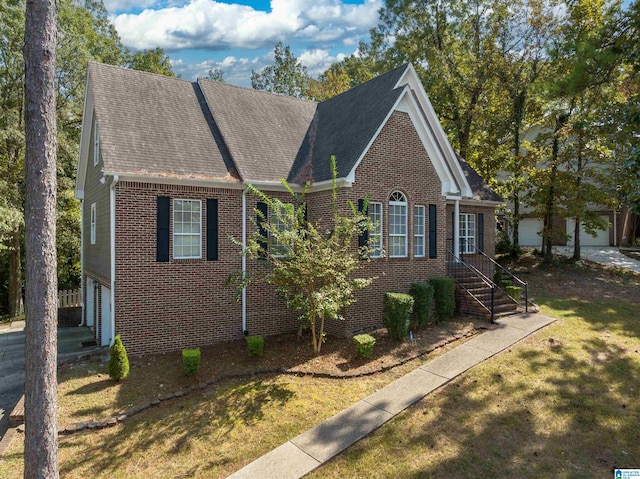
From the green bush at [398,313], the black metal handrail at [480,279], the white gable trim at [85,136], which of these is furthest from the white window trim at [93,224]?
the black metal handrail at [480,279]

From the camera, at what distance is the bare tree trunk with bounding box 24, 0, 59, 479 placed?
5.28 m

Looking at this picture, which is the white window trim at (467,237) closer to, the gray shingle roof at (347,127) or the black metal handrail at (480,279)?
the black metal handrail at (480,279)

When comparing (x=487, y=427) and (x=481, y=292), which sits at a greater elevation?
(x=481, y=292)

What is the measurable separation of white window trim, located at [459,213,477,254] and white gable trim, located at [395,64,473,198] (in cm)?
344

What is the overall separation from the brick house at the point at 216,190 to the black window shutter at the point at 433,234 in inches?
1.9

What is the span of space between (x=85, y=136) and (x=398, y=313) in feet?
44.6

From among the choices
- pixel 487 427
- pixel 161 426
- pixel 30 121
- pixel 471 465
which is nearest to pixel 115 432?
pixel 161 426

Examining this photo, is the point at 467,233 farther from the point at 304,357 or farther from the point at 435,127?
the point at 304,357

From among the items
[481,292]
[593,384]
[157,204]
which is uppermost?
[157,204]

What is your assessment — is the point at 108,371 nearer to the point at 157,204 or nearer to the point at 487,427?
the point at 157,204

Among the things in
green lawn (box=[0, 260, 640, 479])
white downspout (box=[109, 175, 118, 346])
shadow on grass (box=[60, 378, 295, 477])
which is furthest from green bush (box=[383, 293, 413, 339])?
white downspout (box=[109, 175, 118, 346])

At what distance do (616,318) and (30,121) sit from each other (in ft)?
55.0

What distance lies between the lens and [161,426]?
7.62 m


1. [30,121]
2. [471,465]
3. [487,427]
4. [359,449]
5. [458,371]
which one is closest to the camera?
[30,121]
